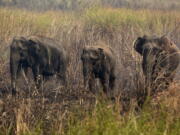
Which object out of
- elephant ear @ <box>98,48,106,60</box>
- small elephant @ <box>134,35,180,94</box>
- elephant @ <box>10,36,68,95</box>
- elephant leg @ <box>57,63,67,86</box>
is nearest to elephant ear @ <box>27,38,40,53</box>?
elephant @ <box>10,36,68,95</box>

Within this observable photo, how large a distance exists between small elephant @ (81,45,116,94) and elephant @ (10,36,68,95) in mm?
908

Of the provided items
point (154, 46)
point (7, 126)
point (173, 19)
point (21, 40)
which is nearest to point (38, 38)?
point (21, 40)

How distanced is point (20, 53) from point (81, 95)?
169cm

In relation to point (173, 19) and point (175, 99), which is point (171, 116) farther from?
point (173, 19)

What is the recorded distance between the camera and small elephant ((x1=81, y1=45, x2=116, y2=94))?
6996 mm

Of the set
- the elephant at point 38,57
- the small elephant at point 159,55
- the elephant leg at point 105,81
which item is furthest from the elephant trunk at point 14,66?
the small elephant at point 159,55

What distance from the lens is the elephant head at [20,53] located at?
789 centimetres

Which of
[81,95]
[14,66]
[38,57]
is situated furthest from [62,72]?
[81,95]

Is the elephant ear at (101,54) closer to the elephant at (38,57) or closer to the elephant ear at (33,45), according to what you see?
the elephant at (38,57)

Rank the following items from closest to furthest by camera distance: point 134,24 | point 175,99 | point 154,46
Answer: point 175,99, point 154,46, point 134,24

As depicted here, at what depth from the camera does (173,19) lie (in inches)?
495

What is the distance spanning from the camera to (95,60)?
7.16 metres

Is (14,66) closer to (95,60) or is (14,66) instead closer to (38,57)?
(38,57)

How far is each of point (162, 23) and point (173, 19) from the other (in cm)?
31
